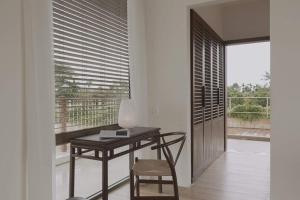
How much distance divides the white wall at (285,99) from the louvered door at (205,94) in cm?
100

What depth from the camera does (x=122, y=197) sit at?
2.82 m

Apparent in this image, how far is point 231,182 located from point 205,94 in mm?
1273

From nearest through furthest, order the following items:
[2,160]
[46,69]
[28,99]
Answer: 1. [2,160]
2. [28,99]
3. [46,69]

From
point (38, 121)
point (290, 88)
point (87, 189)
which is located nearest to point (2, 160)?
point (38, 121)

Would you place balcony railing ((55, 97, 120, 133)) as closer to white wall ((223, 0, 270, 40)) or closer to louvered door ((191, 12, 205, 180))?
louvered door ((191, 12, 205, 180))

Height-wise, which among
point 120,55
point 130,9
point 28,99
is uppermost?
point 130,9

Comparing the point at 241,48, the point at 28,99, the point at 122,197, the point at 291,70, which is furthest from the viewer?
the point at 241,48

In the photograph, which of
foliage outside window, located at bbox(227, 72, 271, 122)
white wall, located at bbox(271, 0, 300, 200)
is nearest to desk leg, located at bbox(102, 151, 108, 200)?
white wall, located at bbox(271, 0, 300, 200)

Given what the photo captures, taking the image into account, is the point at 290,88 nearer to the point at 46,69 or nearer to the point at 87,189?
the point at 46,69

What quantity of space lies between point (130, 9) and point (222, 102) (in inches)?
108

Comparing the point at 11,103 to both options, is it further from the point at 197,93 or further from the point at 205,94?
the point at 205,94

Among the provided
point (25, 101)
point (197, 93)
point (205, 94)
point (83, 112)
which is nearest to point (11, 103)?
point (25, 101)

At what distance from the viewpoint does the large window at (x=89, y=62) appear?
221cm

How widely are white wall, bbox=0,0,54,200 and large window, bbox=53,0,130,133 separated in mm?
341
